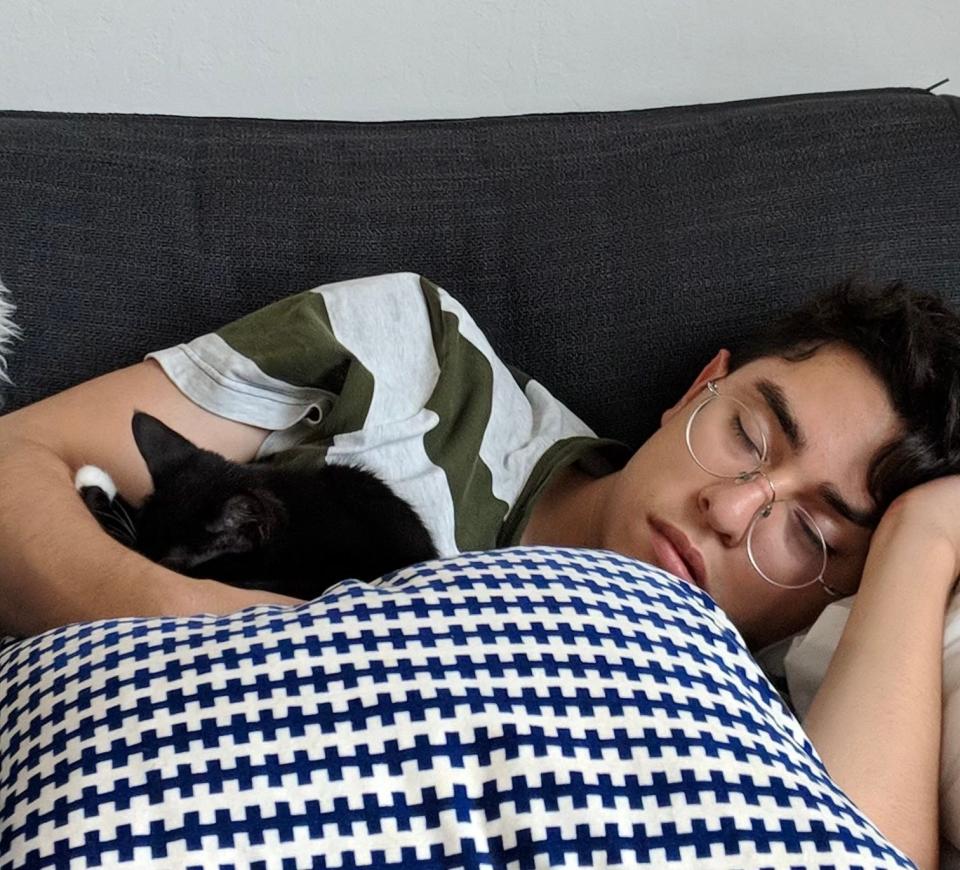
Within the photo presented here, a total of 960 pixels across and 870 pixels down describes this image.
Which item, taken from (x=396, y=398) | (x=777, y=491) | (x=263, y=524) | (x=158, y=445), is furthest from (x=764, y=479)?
(x=158, y=445)

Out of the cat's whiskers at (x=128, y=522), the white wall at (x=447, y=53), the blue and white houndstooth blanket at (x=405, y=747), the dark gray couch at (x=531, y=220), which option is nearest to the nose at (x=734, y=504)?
the dark gray couch at (x=531, y=220)

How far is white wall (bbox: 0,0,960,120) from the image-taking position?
1719 mm

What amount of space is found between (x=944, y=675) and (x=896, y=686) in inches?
3.3

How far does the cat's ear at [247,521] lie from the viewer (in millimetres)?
1080

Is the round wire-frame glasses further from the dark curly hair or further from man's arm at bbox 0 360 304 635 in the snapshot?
man's arm at bbox 0 360 304 635

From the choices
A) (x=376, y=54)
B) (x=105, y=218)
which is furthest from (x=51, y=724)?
(x=376, y=54)

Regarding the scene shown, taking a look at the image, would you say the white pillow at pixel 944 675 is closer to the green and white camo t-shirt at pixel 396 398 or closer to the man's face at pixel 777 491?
the man's face at pixel 777 491

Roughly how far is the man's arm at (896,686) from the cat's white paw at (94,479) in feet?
2.42

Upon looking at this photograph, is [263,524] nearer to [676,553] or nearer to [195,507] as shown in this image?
[195,507]

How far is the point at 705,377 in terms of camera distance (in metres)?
1.34

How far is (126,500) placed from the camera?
1227 millimetres

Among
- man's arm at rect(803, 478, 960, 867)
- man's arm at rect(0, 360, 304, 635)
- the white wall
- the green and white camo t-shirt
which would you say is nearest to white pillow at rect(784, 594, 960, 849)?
man's arm at rect(803, 478, 960, 867)

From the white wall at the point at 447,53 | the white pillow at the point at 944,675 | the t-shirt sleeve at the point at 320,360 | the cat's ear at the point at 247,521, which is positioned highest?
the white wall at the point at 447,53

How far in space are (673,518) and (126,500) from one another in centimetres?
60
